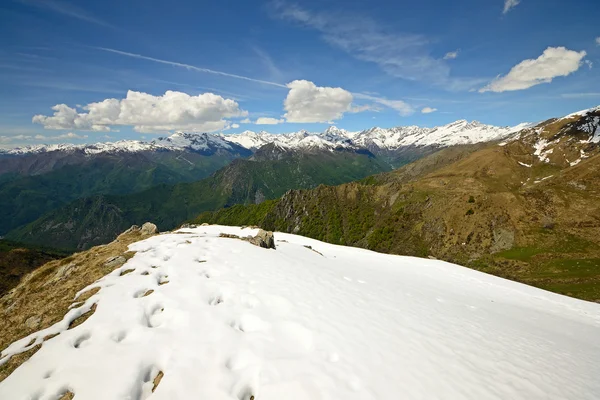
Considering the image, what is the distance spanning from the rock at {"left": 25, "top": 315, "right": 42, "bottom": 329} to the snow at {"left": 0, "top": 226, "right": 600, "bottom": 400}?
158 cm

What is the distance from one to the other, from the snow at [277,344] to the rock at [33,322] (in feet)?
5.19

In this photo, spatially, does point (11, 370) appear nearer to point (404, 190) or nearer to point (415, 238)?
point (415, 238)

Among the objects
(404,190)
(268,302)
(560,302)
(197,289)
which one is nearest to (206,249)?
(197,289)

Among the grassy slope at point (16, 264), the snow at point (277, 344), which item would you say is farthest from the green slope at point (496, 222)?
→ the grassy slope at point (16, 264)

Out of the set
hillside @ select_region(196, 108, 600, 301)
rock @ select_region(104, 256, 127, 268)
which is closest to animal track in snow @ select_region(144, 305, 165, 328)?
rock @ select_region(104, 256, 127, 268)

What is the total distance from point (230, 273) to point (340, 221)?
565ft

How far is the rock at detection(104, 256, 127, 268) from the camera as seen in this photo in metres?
16.4

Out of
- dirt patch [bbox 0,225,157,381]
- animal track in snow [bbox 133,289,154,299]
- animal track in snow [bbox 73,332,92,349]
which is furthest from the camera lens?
animal track in snow [bbox 133,289,154,299]

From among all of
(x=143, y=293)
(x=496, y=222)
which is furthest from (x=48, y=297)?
(x=496, y=222)

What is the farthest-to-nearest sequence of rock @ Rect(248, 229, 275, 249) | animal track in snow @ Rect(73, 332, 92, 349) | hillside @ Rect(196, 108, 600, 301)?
hillside @ Rect(196, 108, 600, 301), rock @ Rect(248, 229, 275, 249), animal track in snow @ Rect(73, 332, 92, 349)

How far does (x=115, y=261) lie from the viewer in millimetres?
16781

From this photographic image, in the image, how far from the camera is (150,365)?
8.20m

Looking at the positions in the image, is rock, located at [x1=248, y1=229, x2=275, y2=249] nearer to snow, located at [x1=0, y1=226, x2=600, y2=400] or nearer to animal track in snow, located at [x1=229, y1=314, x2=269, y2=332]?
snow, located at [x1=0, y1=226, x2=600, y2=400]

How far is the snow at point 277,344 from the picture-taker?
308 inches
